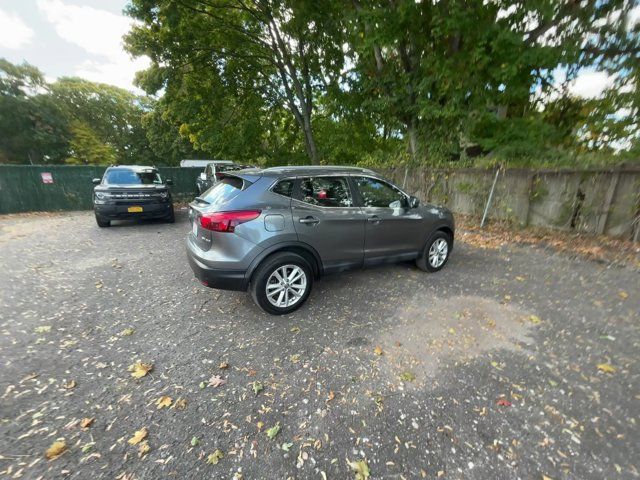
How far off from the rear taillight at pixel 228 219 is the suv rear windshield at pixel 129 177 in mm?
6513

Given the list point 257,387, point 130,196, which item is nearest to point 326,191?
point 257,387

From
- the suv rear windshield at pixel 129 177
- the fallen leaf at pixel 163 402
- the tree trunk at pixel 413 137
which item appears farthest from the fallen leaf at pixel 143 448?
the tree trunk at pixel 413 137

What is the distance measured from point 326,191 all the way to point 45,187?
12.5 m

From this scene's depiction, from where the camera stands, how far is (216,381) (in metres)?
2.51

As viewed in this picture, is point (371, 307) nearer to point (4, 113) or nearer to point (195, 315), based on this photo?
point (195, 315)

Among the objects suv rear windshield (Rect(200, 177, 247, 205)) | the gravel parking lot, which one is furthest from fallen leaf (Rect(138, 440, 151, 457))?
suv rear windshield (Rect(200, 177, 247, 205))

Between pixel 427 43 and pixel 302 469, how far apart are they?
11.4 meters

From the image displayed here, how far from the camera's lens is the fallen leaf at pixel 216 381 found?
8.09 ft

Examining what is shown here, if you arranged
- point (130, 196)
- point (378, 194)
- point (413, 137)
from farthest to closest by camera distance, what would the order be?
point (413, 137), point (130, 196), point (378, 194)

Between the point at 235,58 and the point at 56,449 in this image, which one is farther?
the point at 235,58

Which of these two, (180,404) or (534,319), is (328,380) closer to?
(180,404)

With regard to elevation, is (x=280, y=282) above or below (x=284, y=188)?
below

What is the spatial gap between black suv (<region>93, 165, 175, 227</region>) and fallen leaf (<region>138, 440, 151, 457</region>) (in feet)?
24.4

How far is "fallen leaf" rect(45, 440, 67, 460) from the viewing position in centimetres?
185
